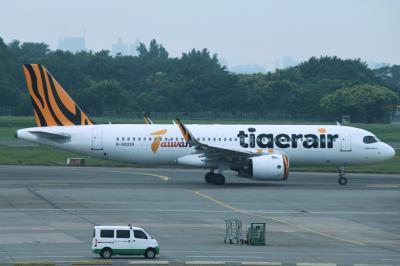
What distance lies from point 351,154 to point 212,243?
2881 centimetres

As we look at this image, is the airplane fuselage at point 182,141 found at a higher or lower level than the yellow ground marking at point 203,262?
higher

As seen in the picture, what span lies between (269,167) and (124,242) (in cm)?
2652

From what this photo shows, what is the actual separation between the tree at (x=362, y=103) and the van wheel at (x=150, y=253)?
349 feet

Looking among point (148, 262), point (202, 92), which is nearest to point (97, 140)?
point (148, 262)

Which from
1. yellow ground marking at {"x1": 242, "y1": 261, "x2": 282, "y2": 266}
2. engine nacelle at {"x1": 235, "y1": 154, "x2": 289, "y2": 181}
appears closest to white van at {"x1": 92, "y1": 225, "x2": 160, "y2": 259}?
yellow ground marking at {"x1": 242, "y1": 261, "x2": 282, "y2": 266}

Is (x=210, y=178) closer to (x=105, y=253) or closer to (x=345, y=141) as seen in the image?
(x=345, y=141)

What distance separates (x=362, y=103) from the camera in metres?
139

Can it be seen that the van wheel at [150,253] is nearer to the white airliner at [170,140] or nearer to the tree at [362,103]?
the white airliner at [170,140]

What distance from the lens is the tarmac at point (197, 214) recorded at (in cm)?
3672

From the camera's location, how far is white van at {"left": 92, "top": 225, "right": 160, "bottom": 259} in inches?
1393

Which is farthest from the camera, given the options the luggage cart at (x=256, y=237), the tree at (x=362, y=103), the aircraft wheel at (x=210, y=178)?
the tree at (x=362, y=103)

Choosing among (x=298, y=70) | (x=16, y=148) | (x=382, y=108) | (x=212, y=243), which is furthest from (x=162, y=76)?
(x=212, y=243)

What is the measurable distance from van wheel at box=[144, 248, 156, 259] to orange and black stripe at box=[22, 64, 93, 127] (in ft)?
101

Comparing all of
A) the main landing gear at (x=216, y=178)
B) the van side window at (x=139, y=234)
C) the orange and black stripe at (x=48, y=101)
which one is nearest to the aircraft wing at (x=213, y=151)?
the main landing gear at (x=216, y=178)
